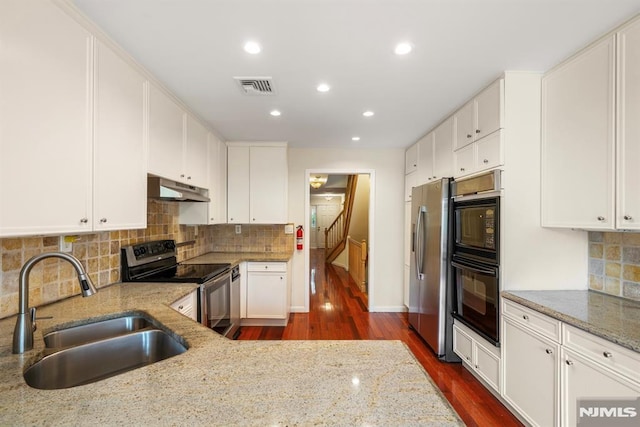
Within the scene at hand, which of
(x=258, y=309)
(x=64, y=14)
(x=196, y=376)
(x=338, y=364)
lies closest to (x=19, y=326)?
(x=196, y=376)

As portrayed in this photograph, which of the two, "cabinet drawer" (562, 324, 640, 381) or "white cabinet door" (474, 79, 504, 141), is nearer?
"cabinet drawer" (562, 324, 640, 381)

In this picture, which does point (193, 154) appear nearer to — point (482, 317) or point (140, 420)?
point (140, 420)

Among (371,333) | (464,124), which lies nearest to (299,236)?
(371,333)

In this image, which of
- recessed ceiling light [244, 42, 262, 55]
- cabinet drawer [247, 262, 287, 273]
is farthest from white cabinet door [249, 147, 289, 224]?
recessed ceiling light [244, 42, 262, 55]

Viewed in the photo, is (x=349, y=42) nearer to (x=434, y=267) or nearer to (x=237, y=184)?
(x=434, y=267)

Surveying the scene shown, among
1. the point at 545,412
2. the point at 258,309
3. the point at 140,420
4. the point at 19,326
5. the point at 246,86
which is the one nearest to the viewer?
the point at 140,420

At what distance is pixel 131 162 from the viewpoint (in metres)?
1.82

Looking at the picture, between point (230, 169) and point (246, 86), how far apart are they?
69.8 inches

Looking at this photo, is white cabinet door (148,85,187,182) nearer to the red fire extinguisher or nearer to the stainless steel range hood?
the stainless steel range hood

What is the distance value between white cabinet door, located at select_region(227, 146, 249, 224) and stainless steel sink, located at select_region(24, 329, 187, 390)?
2484mm

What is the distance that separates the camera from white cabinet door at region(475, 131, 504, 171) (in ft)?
6.79

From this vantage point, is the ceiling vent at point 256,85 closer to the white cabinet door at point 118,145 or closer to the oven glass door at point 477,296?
the white cabinet door at point 118,145

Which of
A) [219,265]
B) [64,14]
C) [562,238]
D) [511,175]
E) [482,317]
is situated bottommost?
[482,317]

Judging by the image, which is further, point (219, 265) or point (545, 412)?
point (219, 265)
